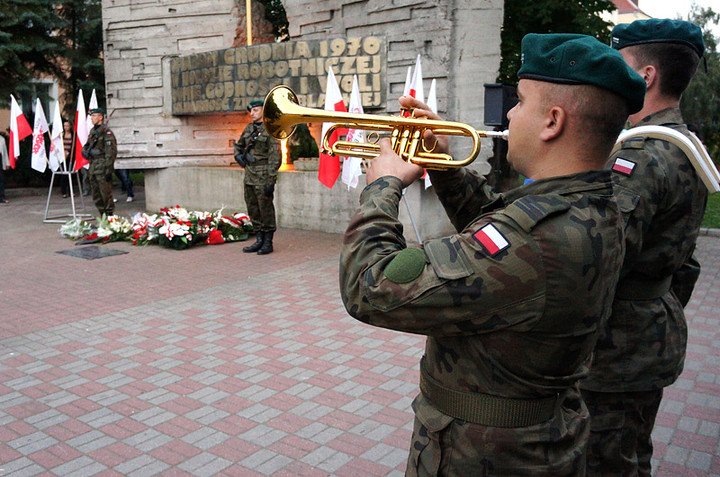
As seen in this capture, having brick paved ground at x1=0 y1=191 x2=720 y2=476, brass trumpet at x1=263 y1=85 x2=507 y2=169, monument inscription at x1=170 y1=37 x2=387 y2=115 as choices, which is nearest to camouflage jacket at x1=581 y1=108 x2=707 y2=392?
brass trumpet at x1=263 y1=85 x2=507 y2=169

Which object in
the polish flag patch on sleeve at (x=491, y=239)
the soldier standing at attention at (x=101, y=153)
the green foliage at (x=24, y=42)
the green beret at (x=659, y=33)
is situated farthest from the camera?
the green foliage at (x=24, y=42)

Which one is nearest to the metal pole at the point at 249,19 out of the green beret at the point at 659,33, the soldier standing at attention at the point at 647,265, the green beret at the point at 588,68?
the green beret at the point at 659,33

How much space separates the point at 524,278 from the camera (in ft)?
4.42

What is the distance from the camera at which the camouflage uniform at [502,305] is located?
53.6 inches

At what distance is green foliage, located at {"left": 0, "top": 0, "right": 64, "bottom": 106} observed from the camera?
1484cm

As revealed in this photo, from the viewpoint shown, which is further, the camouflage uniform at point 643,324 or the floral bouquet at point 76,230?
the floral bouquet at point 76,230

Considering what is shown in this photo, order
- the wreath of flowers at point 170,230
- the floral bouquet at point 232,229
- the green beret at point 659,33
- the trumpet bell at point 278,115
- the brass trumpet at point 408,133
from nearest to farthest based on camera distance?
the brass trumpet at point 408,133 < the green beret at point 659,33 < the trumpet bell at point 278,115 < the wreath of flowers at point 170,230 < the floral bouquet at point 232,229

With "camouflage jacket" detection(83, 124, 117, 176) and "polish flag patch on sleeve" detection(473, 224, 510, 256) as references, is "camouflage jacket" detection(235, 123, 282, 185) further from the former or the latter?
"polish flag patch on sleeve" detection(473, 224, 510, 256)

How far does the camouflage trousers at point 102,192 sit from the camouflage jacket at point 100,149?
114 millimetres

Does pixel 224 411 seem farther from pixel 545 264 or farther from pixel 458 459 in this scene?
pixel 545 264

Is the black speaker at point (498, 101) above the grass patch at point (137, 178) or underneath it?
above

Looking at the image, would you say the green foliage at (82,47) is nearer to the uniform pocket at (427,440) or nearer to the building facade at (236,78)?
the building facade at (236,78)

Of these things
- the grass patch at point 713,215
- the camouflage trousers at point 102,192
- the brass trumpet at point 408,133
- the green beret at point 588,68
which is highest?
the green beret at point 588,68

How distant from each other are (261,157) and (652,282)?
7158 millimetres
